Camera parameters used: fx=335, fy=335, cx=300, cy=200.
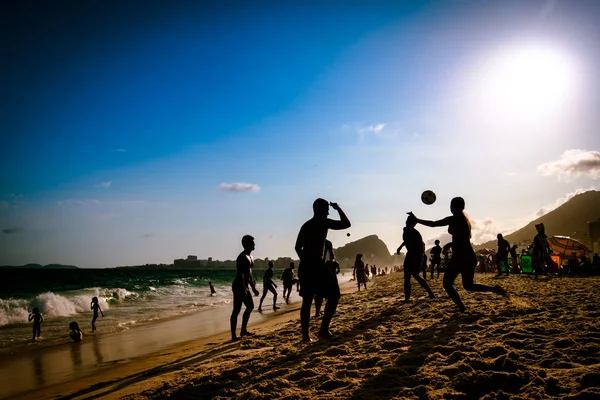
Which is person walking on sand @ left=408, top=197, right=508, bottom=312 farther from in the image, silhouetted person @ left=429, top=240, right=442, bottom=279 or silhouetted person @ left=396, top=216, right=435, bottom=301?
silhouetted person @ left=429, top=240, right=442, bottom=279

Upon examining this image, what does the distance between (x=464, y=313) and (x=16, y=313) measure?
75.2 feet

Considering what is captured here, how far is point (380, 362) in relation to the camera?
385 cm

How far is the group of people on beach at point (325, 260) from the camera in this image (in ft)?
15.9

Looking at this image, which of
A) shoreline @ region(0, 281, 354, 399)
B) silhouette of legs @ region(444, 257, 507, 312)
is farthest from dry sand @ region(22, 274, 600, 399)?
silhouette of legs @ region(444, 257, 507, 312)

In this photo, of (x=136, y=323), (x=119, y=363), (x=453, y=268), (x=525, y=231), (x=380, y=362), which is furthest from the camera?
(x=525, y=231)

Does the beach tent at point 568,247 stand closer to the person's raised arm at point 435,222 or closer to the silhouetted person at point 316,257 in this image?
the person's raised arm at point 435,222

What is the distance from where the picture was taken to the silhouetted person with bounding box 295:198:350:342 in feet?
15.8

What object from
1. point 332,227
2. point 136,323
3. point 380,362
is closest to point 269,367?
point 380,362

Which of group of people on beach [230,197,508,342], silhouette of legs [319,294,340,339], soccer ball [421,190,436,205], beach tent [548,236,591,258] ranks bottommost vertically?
beach tent [548,236,591,258]

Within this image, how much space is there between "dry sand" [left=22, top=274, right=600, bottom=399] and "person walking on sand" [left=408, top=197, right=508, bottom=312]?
0.46 m

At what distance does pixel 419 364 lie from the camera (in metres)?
3.71

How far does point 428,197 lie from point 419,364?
4183 millimetres

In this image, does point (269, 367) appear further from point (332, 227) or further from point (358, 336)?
point (332, 227)

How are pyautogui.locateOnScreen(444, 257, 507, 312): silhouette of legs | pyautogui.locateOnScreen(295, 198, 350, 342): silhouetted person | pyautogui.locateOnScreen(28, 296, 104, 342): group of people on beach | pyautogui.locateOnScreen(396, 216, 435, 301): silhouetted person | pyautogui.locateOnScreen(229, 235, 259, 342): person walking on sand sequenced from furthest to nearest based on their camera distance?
pyautogui.locateOnScreen(28, 296, 104, 342): group of people on beach → pyautogui.locateOnScreen(396, 216, 435, 301): silhouetted person → pyautogui.locateOnScreen(229, 235, 259, 342): person walking on sand → pyautogui.locateOnScreen(444, 257, 507, 312): silhouette of legs → pyautogui.locateOnScreen(295, 198, 350, 342): silhouetted person
